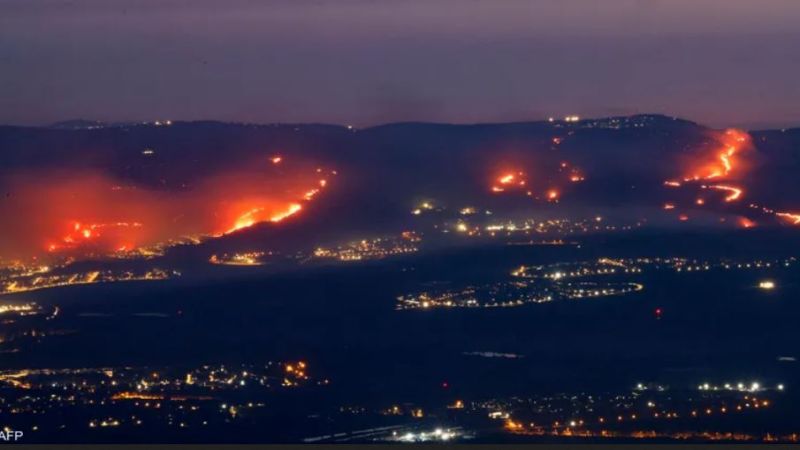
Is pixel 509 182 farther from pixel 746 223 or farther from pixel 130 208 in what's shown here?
pixel 130 208

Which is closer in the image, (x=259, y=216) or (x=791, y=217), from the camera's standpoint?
(x=259, y=216)

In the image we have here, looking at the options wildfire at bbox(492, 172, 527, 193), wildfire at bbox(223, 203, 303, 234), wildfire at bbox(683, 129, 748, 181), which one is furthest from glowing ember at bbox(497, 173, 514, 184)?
wildfire at bbox(223, 203, 303, 234)

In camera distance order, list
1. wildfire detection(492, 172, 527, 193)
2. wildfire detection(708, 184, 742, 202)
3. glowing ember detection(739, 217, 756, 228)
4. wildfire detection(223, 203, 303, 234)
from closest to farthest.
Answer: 1. wildfire detection(223, 203, 303, 234)
2. glowing ember detection(739, 217, 756, 228)
3. wildfire detection(708, 184, 742, 202)
4. wildfire detection(492, 172, 527, 193)

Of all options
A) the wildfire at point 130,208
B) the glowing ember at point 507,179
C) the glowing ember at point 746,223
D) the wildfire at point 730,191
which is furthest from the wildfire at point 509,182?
the glowing ember at point 746,223

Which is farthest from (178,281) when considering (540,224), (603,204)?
(603,204)

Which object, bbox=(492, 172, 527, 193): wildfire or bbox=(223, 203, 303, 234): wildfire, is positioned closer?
bbox=(223, 203, 303, 234): wildfire

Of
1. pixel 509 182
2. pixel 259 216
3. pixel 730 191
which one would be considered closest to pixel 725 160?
pixel 730 191

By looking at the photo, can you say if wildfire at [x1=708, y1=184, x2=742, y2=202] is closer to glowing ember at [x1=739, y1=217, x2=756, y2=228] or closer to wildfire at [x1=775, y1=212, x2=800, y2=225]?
wildfire at [x1=775, y1=212, x2=800, y2=225]

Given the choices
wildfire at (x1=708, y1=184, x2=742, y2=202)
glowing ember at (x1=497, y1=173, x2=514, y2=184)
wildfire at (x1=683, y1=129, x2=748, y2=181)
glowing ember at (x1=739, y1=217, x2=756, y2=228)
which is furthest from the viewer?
wildfire at (x1=683, y1=129, x2=748, y2=181)

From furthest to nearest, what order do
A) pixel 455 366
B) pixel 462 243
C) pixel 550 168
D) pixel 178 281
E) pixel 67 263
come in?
pixel 550 168, pixel 462 243, pixel 67 263, pixel 178 281, pixel 455 366

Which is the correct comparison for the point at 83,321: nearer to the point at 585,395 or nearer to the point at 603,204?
the point at 585,395

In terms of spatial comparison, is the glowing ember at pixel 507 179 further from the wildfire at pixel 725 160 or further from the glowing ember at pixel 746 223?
the glowing ember at pixel 746 223
